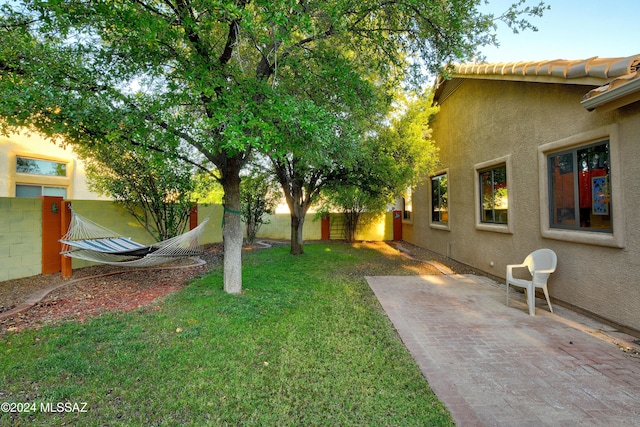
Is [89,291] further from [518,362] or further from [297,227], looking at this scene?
[518,362]

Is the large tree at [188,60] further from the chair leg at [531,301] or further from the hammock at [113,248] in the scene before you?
the chair leg at [531,301]

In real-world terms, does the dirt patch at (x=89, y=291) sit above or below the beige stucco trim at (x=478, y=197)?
below

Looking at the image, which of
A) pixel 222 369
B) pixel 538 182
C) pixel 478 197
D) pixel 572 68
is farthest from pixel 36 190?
pixel 572 68

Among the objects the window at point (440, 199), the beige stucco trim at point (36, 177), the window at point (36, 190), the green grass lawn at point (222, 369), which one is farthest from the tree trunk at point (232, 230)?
the window at point (36, 190)

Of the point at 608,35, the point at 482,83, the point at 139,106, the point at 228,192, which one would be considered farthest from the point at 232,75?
the point at 608,35

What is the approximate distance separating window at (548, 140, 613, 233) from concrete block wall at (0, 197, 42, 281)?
→ 30.8 ft

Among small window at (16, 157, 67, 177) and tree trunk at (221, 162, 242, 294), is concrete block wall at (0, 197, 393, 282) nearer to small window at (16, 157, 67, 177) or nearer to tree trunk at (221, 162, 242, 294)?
tree trunk at (221, 162, 242, 294)

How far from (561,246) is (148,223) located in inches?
366

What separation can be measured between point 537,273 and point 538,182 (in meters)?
1.58

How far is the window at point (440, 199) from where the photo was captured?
8.90 m

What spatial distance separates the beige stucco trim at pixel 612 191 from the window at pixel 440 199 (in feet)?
12.4

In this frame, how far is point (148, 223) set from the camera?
8242 millimetres

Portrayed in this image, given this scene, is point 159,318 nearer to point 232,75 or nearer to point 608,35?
point 232,75

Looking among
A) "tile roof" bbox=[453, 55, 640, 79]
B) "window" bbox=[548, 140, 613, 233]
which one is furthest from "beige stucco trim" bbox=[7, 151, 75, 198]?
"window" bbox=[548, 140, 613, 233]
